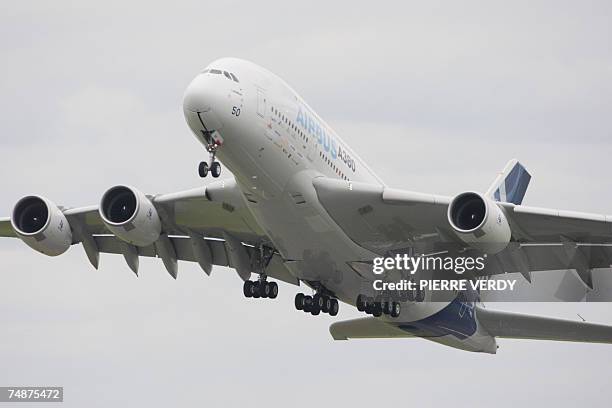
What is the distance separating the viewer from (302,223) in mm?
33250

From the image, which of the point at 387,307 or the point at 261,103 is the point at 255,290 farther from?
the point at 261,103

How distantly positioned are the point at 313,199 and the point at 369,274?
446 cm

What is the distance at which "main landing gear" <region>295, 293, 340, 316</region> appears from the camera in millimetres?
37625

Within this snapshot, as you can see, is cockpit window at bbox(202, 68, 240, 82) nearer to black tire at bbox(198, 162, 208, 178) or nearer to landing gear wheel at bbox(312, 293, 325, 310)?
black tire at bbox(198, 162, 208, 178)

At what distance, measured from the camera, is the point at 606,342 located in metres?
39.6

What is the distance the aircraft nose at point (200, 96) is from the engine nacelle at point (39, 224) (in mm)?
7248

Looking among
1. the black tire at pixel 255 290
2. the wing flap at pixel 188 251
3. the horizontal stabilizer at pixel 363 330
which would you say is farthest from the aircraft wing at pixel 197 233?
the horizontal stabilizer at pixel 363 330

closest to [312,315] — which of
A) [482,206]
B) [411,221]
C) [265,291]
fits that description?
[265,291]

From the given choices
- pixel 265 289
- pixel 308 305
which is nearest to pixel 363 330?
pixel 308 305

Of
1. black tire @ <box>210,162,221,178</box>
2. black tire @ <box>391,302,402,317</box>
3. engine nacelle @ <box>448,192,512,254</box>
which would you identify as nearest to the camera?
black tire @ <box>210,162,221,178</box>

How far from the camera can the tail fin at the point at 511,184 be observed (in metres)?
42.8

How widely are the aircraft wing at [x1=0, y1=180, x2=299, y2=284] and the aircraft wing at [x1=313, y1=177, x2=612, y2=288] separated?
8.90ft

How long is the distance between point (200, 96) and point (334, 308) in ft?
32.9

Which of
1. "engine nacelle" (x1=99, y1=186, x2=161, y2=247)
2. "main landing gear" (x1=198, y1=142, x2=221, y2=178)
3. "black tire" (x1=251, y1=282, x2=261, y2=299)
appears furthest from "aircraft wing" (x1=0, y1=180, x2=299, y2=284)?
"main landing gear" (x1=198, y1=142, x2=221, y2=178)
